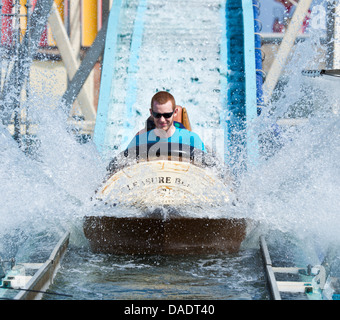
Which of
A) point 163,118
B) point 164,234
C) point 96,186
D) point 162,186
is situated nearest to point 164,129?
point 163,118

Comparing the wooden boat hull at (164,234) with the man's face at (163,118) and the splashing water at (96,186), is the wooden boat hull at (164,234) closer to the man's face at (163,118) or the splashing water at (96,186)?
the splashing water at (96,186)

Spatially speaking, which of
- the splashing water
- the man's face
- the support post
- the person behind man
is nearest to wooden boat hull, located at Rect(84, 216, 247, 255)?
the splashing water

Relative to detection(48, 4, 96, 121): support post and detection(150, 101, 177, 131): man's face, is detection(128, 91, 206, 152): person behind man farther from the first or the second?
detection(48, 4, 96, 121): support post

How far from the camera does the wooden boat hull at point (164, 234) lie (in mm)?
3652

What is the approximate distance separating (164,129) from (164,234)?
815 millimetres

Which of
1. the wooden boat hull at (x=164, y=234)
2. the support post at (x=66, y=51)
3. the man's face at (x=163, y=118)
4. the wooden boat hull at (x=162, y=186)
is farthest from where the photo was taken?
the support post at (x=66, y=51)

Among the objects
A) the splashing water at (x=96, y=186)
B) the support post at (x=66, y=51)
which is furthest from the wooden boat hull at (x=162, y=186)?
the support post at (x=66, y=51)

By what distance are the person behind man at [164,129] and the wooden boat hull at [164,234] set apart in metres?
0.66

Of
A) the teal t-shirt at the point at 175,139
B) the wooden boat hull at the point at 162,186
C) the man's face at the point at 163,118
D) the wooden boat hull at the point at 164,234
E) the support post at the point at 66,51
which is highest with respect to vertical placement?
the support post at the point at 66,51

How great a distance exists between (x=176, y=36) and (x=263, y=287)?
202 inches

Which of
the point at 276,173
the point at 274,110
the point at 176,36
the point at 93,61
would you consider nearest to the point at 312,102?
the point at 274,110

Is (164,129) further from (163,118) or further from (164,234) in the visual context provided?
(164,234)

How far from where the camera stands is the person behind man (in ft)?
13.5

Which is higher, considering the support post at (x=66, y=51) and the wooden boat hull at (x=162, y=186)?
the support post at (x=66, y=51)
